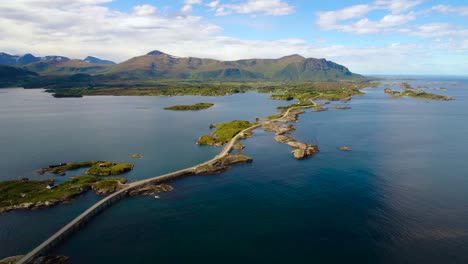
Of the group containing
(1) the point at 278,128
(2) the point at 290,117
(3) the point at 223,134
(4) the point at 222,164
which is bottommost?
(4) the point at 222,164

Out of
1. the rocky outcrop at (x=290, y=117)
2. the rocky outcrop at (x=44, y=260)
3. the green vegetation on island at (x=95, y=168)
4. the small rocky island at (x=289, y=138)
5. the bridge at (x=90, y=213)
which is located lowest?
the rocky outcrop at (x=44, y=260)

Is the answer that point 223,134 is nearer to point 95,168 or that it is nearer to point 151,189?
point 95,168

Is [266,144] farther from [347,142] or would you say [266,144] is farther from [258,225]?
[258,225]

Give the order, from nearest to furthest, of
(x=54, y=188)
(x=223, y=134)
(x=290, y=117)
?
(x=54, y=188)
(x=223, y=134)
(x=290, y=117)

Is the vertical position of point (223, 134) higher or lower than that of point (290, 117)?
lower

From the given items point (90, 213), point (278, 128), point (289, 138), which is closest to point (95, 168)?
point (90, 213)

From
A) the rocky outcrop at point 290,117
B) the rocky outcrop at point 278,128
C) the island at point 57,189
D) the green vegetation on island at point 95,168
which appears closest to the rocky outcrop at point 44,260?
the island at point 57,189

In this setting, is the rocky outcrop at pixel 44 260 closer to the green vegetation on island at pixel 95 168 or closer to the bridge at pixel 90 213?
the bridge at pixel 90 213
